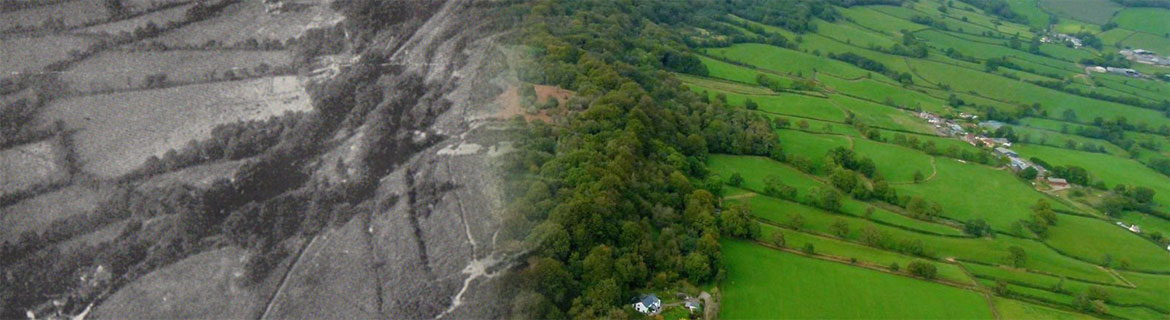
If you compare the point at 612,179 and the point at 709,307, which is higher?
the point at 612,179

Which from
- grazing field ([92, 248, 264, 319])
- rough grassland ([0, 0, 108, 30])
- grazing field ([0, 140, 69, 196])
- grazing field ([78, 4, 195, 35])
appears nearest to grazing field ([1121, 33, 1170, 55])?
grazing field ([78, 4, 195, 35])

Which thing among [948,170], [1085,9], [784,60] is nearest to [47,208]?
[948,170]

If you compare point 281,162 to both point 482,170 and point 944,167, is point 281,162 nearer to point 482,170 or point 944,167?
Result: point 482,170

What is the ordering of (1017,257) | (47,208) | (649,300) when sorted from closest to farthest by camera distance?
(649,300), (47,208), (1017,257)

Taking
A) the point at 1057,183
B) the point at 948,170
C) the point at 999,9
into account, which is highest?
the point at 999,9

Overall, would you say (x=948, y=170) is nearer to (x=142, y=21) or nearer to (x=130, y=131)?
(x=130, y=131)

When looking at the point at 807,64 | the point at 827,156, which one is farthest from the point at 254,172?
the point at 807,64
